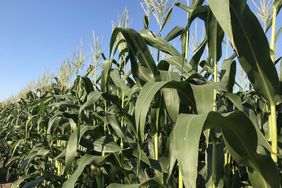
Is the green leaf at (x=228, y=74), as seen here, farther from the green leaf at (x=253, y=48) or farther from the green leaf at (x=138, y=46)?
the green leaf at (x=138, y=46)

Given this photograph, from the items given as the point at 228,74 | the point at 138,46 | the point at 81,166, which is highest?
the point at 138,46

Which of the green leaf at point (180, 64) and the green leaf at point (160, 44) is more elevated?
the green leaf at point (160, 44)

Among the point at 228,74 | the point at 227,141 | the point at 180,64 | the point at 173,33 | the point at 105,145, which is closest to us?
the point at 227,141

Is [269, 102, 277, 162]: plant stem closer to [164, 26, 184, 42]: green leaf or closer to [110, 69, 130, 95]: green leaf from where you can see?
[164, 26, 184, 42]: green leaf

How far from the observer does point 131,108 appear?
6.38ft

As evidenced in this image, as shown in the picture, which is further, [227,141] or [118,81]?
[118,81]

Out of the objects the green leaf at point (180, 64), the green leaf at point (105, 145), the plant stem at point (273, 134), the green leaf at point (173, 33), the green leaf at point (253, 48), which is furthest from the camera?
the green leaf at point (105, 145)

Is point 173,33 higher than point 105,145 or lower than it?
higher

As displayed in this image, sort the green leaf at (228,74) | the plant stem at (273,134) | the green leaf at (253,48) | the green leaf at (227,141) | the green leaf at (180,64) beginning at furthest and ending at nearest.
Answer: the green leaf at (180,64) → the green leaf at (228,74) → the plant stem at (273,134) → the green leaf at (253,48) → the green leaf at (227,141)

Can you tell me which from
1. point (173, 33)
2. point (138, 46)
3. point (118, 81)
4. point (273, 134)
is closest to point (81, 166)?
point (118, 81)

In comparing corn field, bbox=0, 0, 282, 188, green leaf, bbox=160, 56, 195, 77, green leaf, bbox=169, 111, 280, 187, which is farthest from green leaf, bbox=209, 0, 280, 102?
green leaf, bbox=160, 56, 195, 77

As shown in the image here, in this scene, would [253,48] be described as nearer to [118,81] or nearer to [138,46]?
[138,46]

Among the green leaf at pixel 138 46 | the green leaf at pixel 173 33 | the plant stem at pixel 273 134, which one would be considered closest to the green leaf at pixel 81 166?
the green leaf at pixel 138 46

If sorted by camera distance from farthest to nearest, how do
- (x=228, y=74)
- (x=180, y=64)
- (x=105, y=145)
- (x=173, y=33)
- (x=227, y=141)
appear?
(x=105, y=145) → (x=173, y=33) → (x=180, y=64) → (x=228, y=74) → (x=227, y=141)
